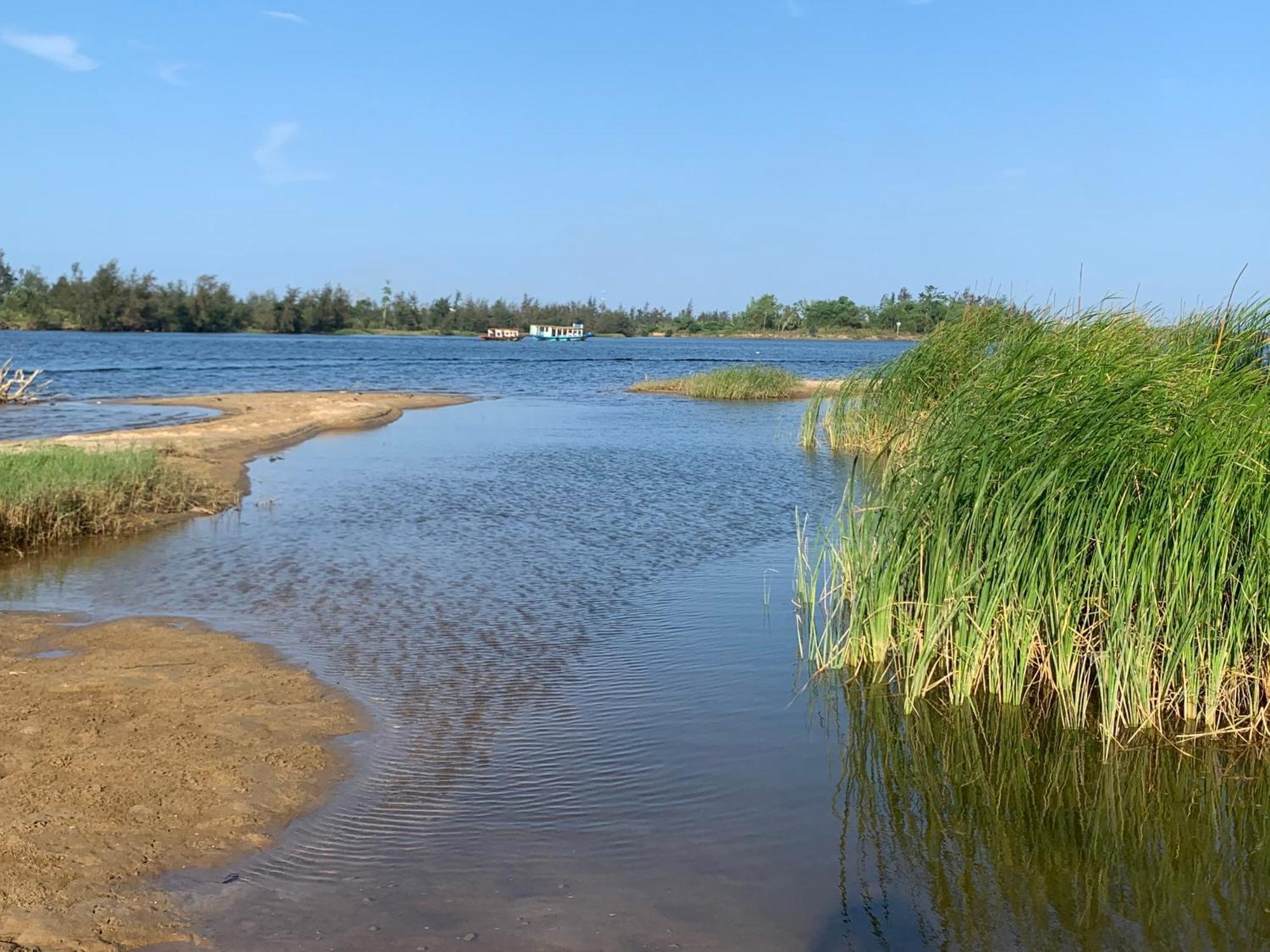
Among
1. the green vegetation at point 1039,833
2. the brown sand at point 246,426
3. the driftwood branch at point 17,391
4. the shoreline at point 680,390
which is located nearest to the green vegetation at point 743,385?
the shoreline at point 680,390

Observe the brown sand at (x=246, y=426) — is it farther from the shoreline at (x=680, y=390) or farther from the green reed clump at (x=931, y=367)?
the green reed clump at (x=931, y=367)

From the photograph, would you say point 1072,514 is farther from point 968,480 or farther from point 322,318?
point 322,318

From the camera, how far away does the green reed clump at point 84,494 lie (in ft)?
39.5

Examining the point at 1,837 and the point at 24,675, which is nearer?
the point at 1,837

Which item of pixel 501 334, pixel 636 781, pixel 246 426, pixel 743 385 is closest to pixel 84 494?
pixel 636 781

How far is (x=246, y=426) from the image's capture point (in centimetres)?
2605

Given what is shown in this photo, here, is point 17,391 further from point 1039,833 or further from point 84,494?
point 1039,833

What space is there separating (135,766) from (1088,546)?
5.75 meters

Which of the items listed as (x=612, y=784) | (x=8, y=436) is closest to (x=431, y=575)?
(x=612, y=784)

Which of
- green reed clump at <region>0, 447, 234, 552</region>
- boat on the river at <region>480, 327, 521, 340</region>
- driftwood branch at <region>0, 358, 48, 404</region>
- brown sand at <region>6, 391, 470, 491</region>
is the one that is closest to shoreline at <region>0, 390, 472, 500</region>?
brown sand at <region>6, 391, 470, 491</region>

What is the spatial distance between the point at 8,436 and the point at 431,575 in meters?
16.6

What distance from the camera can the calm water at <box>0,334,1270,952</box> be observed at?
16.3 feet

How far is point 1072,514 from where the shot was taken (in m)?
7.11

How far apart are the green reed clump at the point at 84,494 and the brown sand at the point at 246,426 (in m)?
2.03
